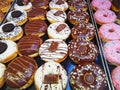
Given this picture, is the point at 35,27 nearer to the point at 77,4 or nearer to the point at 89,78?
the point at 77,4

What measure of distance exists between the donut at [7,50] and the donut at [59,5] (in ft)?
3.41

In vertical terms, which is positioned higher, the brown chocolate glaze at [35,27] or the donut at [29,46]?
the brown chocolate glaze at [35,27]

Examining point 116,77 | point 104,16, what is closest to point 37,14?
point 104,16

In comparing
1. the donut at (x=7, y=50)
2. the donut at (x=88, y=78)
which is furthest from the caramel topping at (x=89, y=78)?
the donut at (x=7, y=50)

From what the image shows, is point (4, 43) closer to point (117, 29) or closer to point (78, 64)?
point (78, 64)

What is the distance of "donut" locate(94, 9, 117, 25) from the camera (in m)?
2.67

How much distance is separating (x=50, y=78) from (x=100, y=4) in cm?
176

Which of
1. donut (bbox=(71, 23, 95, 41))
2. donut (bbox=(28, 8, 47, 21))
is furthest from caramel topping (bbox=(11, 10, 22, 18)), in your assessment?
donut (bbox=(71, 23, 95, 41))

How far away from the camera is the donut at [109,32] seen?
239 cm

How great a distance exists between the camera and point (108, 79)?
6.39 feet

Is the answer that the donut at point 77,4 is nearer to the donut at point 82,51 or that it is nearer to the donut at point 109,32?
the donut at point 109,32

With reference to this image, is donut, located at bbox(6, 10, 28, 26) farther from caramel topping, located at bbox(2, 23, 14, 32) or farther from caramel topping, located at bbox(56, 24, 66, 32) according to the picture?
caramel topping, located at bbox(56, 24, 66, 32)

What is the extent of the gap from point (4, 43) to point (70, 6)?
4.46 feet

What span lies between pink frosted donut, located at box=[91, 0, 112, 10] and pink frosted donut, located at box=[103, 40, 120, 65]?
0.88 meters
